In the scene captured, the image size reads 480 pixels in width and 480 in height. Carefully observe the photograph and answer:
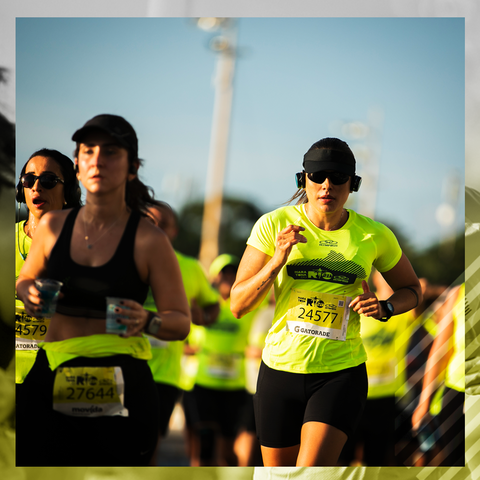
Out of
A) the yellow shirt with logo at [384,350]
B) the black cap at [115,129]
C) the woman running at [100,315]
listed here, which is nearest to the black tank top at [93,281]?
the woman running at [100,315]

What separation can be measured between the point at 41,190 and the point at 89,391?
1.40 m

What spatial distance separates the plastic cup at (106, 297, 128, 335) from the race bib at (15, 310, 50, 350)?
35.3 inches

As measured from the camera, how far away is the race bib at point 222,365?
5.59m

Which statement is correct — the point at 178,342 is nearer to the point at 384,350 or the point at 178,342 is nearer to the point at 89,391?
the point at 89,391

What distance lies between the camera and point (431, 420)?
412cm

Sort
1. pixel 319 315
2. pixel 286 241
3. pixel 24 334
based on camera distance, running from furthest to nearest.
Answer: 1. pixel 24 334
2. pixel 319 315
3. pixel 286 241

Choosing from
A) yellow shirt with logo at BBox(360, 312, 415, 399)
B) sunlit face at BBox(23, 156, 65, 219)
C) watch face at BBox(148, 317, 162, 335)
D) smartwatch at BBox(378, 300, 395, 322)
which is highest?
sunlit face at BBox(23, 156, 65, 219)

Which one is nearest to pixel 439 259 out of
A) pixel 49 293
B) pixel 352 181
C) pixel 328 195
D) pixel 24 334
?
pixel 352 181

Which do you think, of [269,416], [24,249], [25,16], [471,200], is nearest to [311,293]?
[269,416]

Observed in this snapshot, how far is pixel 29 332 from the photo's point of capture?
381 centimetres

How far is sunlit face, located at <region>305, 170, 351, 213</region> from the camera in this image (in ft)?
11.5

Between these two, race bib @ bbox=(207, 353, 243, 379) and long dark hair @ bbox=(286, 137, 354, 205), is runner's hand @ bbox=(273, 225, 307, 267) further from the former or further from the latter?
race bib @ bbox=(207, 353, 243, 379)

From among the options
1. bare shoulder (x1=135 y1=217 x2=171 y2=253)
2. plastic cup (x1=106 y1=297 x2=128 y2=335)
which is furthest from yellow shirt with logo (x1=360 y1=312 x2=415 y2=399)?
plastic cup (x1=106 y1=297 x2=128 y2=335)

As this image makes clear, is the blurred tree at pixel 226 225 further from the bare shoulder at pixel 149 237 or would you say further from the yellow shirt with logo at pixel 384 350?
the yellow shirt with logo at pixel 384 350
